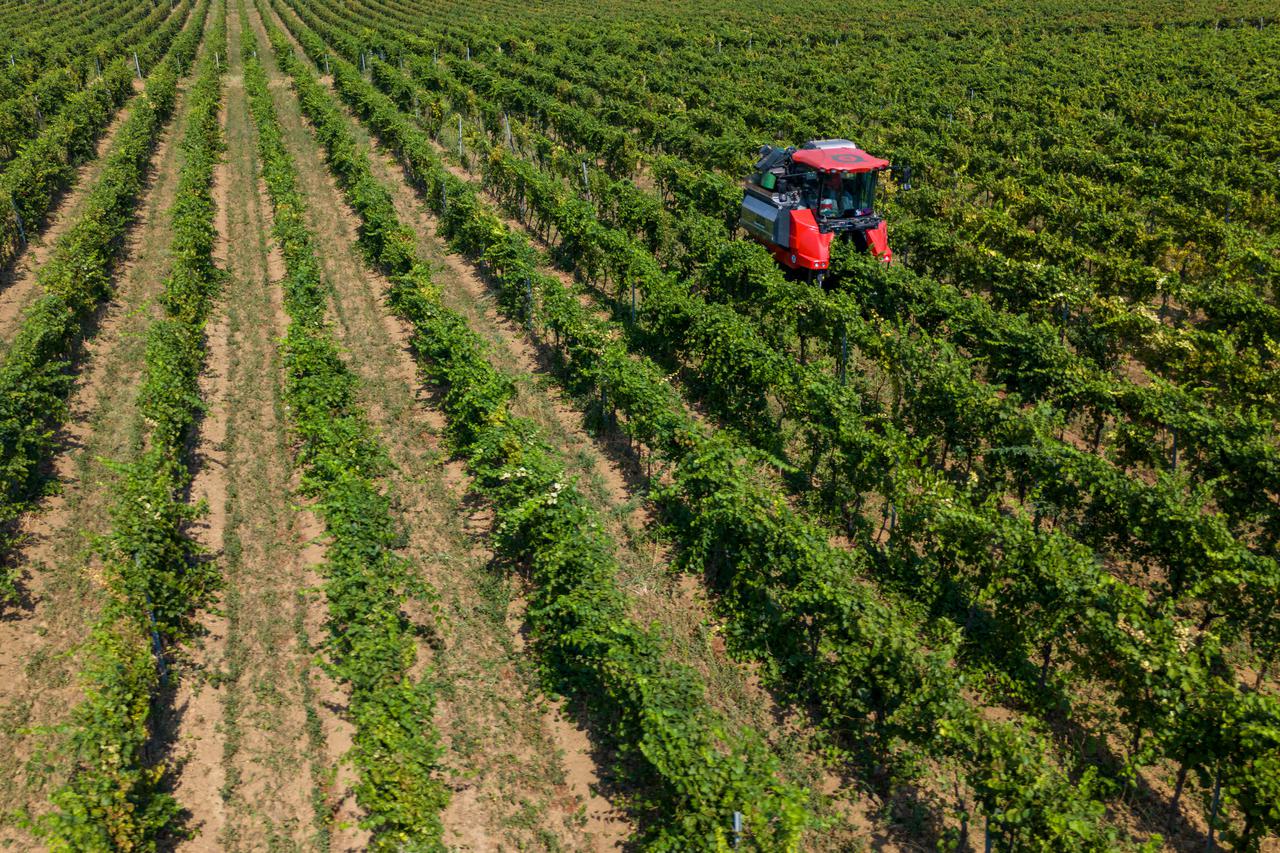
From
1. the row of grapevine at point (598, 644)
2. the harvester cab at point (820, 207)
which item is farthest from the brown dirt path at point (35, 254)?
the harvester cab at point (820, 207)

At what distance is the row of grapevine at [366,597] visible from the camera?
933cm

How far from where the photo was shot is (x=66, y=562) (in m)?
13.9

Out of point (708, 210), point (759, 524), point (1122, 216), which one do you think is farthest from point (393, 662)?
point (1122, 216)

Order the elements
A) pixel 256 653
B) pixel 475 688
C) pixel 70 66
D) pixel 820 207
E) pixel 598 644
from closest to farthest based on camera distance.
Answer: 1. pixel 598 644
2. pixel 475 688
3. pixel 256 653
4. pixel 820 207
5. pixel 70 66

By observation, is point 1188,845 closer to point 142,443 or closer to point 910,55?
point 142,443

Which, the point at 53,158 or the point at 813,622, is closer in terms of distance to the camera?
the point at 813,622

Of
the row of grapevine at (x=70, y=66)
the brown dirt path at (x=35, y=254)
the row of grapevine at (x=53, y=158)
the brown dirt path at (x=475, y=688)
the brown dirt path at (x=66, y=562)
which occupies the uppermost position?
the row of grapevine at (x=70, y=66)

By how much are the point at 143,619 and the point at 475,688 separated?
4.48 meters

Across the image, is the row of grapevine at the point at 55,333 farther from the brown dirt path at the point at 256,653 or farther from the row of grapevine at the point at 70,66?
the row of grapevine at the point at 70,66

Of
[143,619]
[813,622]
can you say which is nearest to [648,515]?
[813,622]

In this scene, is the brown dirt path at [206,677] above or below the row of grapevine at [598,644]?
below

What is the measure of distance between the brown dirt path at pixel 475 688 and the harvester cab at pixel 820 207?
32.1ft

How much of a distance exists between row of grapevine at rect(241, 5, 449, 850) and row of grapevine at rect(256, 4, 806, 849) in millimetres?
1755

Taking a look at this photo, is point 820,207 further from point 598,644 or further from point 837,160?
point 598,644
